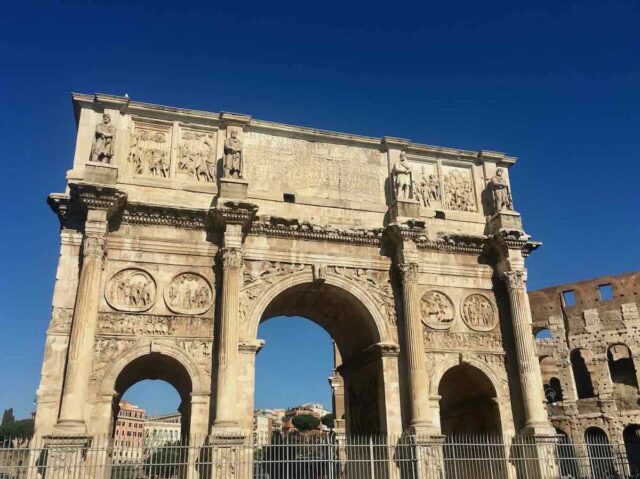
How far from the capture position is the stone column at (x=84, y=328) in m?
10.7

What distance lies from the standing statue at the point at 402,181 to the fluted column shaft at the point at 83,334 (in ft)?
23.5

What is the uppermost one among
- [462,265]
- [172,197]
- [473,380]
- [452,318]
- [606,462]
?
[172,197]

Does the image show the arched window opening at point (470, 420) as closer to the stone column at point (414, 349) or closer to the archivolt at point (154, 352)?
the stone column at point (414, 349)

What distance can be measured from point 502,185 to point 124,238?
9.91 meters

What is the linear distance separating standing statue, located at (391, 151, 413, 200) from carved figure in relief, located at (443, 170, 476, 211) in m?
1.44

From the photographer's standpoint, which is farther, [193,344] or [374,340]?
[374,340]

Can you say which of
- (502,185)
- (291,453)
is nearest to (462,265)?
(502,185)

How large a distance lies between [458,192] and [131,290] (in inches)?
358

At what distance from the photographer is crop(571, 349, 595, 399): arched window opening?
31812mm

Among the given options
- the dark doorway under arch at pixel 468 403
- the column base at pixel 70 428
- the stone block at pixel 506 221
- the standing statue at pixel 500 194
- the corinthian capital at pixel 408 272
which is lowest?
the column base at pixel 70 428

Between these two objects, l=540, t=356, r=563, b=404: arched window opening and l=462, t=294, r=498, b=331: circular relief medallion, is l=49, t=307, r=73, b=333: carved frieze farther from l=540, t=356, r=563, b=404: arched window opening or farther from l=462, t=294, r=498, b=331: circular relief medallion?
l=540, t=356, r=563, b=404: arched window opening

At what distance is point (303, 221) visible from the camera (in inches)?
544

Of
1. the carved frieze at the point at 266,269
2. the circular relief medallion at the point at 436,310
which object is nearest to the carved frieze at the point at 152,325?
the carved frieze at the point at 266,269

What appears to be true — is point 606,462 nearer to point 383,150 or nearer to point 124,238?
point 383,150
